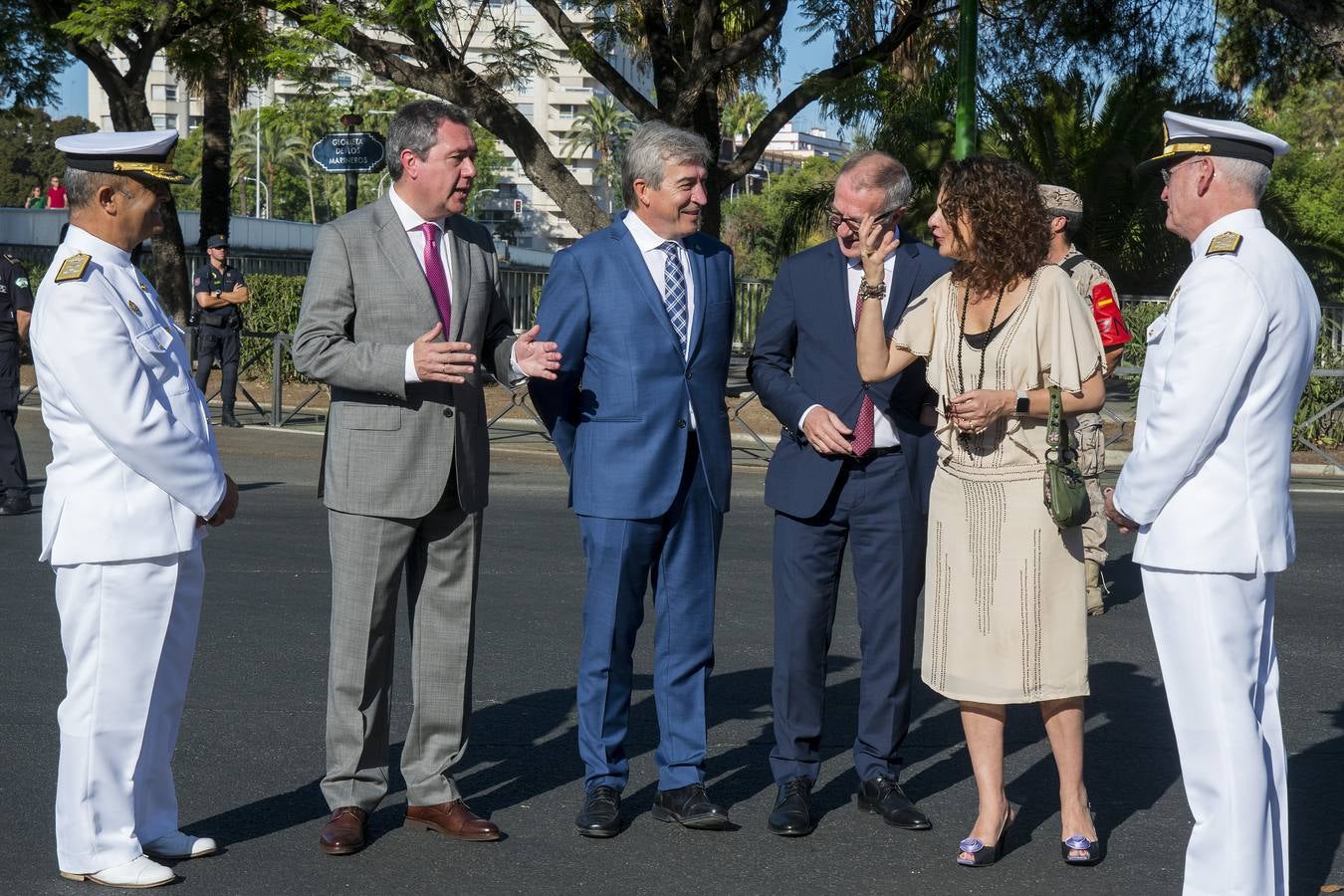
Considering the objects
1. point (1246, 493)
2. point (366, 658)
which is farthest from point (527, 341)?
point (1246, 493)

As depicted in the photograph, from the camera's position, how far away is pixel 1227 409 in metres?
3.69

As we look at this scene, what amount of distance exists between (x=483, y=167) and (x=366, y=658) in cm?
8891

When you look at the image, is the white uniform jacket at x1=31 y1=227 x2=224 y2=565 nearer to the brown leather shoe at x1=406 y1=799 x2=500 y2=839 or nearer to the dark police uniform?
the brown leather shoe at x1=406 y1=799 x2=500 y2=839

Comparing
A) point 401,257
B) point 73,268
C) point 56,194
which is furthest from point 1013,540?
point 56,194

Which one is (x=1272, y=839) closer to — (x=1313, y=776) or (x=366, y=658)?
(x=1313, y=776)

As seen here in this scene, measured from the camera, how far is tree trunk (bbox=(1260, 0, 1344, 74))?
14781 mm

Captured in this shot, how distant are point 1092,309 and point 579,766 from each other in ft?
9.85

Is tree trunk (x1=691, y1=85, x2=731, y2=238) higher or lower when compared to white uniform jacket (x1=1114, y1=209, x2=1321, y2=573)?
higher

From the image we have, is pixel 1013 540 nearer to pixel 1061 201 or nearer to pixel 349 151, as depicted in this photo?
pixel 1061 201

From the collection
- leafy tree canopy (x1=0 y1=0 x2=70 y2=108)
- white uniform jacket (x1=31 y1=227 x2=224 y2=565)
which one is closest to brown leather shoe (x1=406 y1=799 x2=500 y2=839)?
white uniform jacket (x1=31 y1=227 x2=224 y2=565)

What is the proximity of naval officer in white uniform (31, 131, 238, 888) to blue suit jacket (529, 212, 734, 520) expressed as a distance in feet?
3.80

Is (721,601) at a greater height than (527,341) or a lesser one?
lesser

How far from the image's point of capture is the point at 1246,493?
3.77m

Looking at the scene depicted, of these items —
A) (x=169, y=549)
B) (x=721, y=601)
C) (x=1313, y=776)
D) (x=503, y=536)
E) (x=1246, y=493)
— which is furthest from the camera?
(x=503, y=536)
